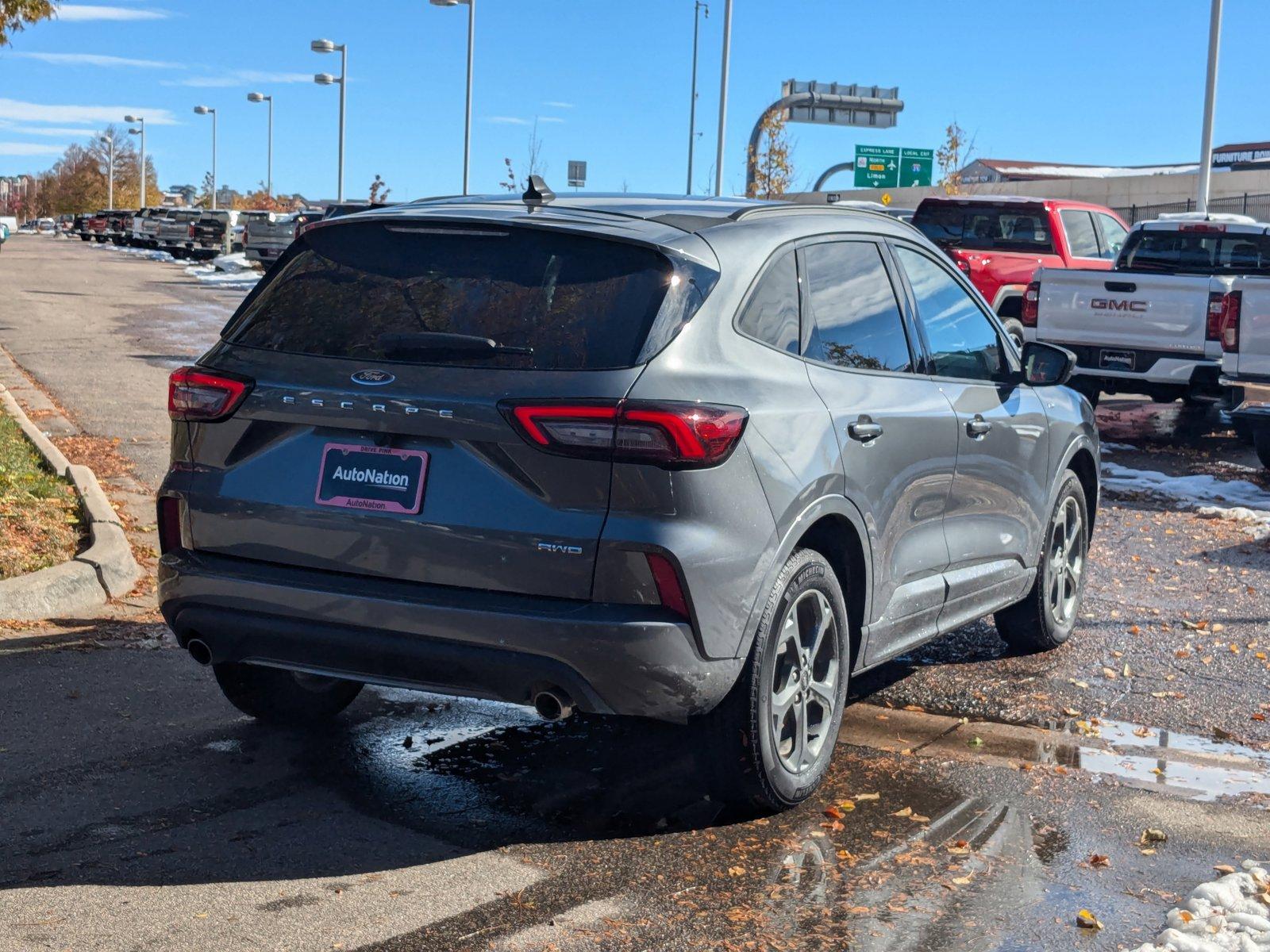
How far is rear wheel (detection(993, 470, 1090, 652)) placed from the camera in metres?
6.87

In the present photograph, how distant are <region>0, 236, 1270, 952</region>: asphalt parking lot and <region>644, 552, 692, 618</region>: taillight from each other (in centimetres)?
73

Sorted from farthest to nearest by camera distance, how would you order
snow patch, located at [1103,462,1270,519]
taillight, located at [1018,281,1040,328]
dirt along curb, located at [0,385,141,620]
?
taillight, located at [1018,281,1040,328]
snow patch, located at [1103,462,1270,519]
dirt along curb, located at [0,385,141,620]

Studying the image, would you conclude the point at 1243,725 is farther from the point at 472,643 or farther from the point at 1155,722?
the point at 472,643

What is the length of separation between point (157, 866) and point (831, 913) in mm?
1772

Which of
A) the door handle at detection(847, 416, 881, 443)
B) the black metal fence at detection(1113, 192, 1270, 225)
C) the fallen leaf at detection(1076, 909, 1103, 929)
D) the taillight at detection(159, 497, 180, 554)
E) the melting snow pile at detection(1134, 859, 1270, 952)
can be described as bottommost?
the fallen leaf at detection(1076, 909, 1103, 929)

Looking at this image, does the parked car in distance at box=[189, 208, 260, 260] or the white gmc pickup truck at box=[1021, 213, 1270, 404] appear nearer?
the white gmc pickup truck at box=[1021, 213, 1270, 404]

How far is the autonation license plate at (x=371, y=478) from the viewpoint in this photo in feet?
14.1

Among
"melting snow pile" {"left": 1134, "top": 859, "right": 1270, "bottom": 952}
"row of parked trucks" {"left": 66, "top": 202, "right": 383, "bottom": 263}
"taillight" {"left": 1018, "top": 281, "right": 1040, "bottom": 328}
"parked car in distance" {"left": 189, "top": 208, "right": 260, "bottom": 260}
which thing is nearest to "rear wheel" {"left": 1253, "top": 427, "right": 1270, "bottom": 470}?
"taillight" {"left": 1018, "top": 281, "right": 1040, "bottom": 328}

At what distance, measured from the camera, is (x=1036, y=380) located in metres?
6.46

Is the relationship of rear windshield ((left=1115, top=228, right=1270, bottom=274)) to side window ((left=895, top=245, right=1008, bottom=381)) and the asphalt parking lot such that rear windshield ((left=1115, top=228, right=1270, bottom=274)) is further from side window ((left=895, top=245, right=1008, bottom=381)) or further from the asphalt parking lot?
side window ((left=895, top=245, right=1008, bottom=381))

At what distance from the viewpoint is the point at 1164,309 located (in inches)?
558

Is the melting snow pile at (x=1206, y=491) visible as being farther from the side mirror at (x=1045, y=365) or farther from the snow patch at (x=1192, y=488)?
the side mirror at (x=1045, y=365)

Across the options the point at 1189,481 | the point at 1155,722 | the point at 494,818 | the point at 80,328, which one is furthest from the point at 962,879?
the point at 80,328

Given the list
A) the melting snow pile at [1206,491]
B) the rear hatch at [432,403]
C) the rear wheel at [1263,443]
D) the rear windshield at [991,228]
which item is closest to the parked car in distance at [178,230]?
the rear windshield at [991,228]
